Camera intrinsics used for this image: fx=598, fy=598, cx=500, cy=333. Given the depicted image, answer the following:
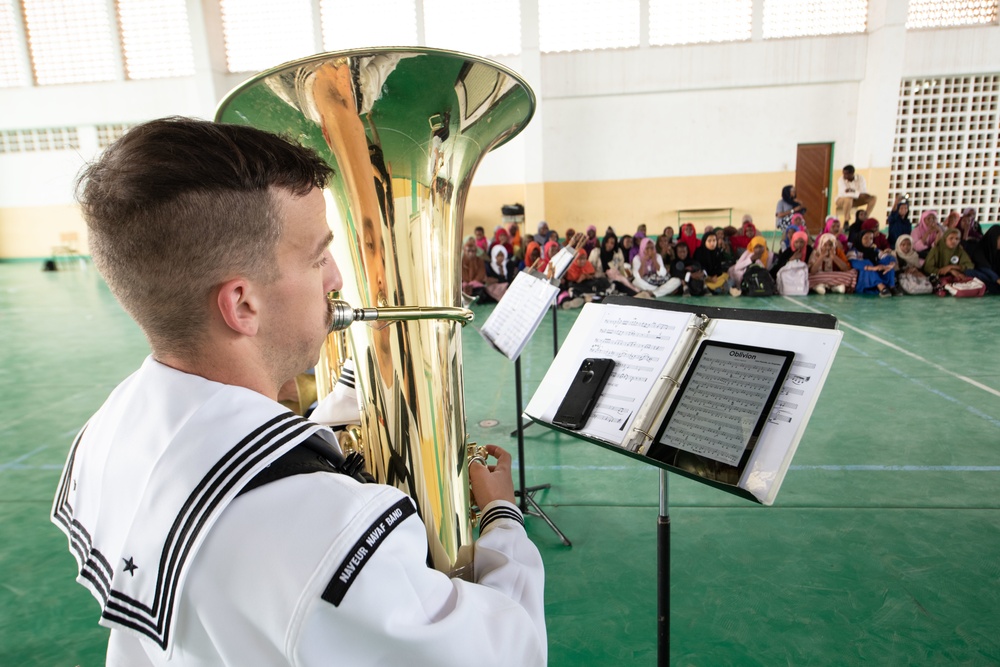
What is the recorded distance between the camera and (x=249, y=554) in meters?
0.63

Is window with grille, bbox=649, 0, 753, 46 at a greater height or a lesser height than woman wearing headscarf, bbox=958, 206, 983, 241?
greater

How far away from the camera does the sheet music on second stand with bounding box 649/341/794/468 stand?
1093mm

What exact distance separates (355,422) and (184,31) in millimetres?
17691

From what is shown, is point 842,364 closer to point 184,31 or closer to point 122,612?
point 122,612

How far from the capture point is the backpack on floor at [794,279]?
8117 mm

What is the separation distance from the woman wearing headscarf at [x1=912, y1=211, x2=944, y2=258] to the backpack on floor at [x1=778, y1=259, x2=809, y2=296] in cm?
167

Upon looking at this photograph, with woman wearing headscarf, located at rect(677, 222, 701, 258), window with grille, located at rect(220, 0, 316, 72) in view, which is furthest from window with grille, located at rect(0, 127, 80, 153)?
woman wearing headscarf, located at rect(677, 222, 701, 258)

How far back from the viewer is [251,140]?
80 centimetres

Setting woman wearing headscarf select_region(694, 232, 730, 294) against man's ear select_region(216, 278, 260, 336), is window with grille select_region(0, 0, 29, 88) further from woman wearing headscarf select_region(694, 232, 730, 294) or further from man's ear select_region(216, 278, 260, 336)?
man's ear select_region(216, 278, 260, 336)

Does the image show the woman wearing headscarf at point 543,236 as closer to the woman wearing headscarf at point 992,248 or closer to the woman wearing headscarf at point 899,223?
the woman wearing headscarf at point 899,223

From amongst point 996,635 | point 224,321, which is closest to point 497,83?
→ point 224,321

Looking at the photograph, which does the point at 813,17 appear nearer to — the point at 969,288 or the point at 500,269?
the point at 969,288

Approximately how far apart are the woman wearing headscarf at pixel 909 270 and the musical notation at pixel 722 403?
8.40 m

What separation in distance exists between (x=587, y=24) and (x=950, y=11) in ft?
25.5
